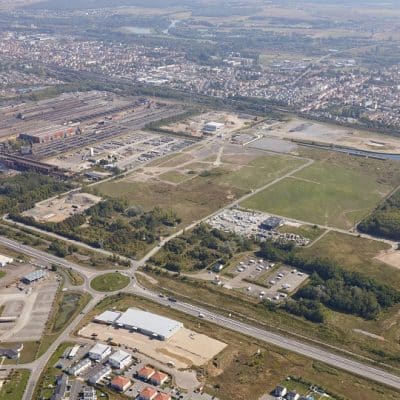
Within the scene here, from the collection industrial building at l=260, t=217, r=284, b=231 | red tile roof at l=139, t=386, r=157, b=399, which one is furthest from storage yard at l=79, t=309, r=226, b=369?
industrial building at l=260, t=217, r=284, b=231

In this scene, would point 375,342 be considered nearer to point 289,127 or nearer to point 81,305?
point 81,305

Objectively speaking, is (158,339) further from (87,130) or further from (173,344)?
(87,130)

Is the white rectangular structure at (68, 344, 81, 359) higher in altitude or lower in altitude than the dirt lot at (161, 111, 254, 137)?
lower

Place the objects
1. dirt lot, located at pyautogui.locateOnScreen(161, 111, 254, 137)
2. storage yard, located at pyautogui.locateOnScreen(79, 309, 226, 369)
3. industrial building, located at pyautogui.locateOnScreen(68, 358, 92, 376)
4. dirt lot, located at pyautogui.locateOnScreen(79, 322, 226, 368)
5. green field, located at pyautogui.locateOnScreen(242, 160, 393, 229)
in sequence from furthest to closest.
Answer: dirt lot, located at pyautogui.locateOnScreen(161, 111, 254, 137)
green field, located at pyautogui.locateOnScreen(242, 160, 393, 229)
storage yard, located at pyautogui.locateOnScreen(79, 309, 226, 369)
dirt lot, located at pyautogui.locateOnScreen(79, 322, 226, 368)
industrial building, located at pyautogui.locateOnScreen(68, 358, 92, 376)

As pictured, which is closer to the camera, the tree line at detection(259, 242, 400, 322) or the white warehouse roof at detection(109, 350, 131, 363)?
the white warehouse roof at detection(109, 350, 131, 363)

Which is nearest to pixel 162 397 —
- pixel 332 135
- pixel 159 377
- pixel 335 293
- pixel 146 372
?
Answer: pixel 159 377

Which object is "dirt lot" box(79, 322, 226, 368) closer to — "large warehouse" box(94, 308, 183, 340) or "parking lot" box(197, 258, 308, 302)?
"large warehouse" box(94, 308, 183, 340)

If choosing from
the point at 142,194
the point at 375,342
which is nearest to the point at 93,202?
the point at 142,194
